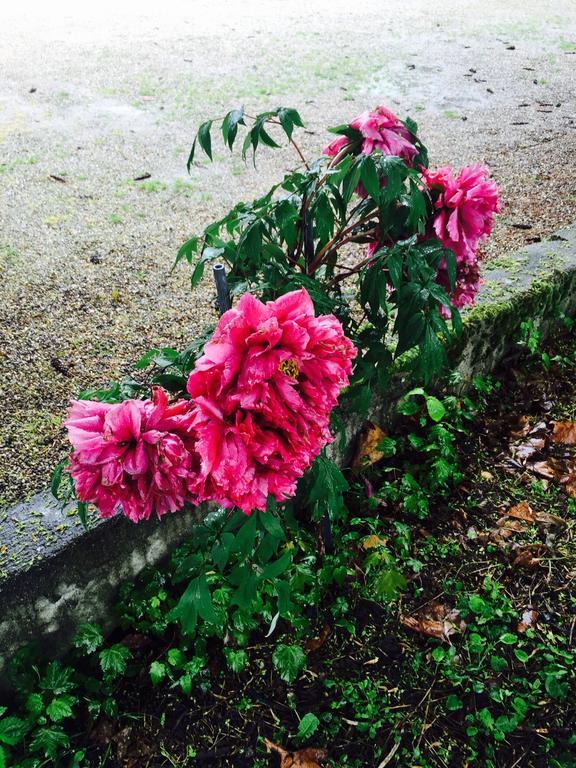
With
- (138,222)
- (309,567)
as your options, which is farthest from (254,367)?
(138,222)

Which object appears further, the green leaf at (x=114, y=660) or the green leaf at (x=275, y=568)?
the green leaf at (x=114, y=660)

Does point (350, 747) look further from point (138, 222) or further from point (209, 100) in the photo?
point (209, 100)

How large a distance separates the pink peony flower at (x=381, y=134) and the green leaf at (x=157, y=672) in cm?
157

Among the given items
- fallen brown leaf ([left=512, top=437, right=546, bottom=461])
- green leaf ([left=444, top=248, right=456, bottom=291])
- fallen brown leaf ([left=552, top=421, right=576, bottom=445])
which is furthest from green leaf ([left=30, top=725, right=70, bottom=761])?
fallen brown leaf ([left=552, top=421, right=576, bottom=445])

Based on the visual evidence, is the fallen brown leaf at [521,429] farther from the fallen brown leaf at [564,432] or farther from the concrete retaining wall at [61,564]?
the concrete retaining wall at [61,564]

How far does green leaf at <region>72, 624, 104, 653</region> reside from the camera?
194 cm

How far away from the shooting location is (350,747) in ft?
6.20

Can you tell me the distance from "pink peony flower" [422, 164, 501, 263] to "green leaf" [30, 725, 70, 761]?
1659 mm

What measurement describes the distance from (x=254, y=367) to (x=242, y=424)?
0.32ft

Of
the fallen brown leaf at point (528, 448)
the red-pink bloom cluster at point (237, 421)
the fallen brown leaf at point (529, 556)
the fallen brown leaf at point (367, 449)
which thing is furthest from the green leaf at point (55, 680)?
the fallen brown leaf at point (528, 448)

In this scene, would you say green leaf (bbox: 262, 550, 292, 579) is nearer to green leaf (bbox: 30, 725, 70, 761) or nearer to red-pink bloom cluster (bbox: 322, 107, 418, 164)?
green leaf (bbox: 30, 725, 70, 761)

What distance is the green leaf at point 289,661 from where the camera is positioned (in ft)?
6.49

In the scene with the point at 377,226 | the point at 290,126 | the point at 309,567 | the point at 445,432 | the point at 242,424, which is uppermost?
the point at 290,126

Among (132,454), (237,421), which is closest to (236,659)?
(132,454)
